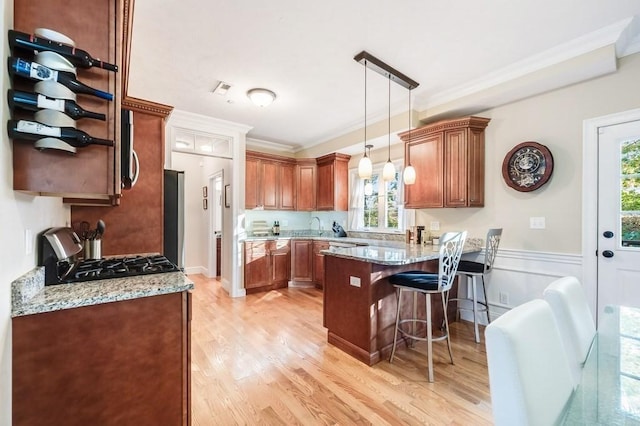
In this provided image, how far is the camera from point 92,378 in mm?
1172

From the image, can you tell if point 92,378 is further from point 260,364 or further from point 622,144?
point 622,144

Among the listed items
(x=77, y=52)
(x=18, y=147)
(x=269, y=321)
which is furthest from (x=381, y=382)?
(x=77, y=52)

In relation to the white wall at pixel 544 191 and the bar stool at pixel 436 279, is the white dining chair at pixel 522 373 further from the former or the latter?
the white wall at pixel 544 191

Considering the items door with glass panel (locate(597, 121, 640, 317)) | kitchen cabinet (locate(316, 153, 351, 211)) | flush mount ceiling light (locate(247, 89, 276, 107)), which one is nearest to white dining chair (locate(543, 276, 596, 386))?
door with glass panel (locate(597, 121, 640, 317))

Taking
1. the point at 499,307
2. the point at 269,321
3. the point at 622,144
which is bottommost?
the point at 269,321

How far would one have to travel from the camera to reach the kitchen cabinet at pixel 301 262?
498 cm

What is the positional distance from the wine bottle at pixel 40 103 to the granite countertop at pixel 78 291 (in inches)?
26.9

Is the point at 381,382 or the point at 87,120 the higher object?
the point at 87,120

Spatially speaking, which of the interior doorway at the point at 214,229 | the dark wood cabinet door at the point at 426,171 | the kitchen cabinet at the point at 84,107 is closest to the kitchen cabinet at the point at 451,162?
the dark wood cabinet door at the point at 426,171

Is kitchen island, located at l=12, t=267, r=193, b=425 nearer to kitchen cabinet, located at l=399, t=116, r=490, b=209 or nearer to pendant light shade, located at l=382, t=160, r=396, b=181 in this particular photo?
pendant light shade, located at l=382, t=160, r=396, b=181

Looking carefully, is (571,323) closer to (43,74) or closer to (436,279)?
(436,279)

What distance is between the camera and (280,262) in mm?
4898

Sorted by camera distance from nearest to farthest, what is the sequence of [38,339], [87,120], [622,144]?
[38,339] < [87,120] < [622,144]

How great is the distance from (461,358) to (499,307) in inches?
42.1
